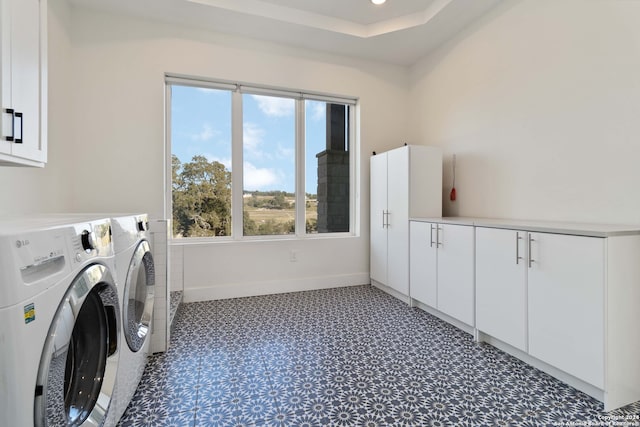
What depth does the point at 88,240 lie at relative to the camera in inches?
41.1

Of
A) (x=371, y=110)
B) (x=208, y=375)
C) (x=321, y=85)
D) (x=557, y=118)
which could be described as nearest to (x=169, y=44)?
(x=321, y=85)

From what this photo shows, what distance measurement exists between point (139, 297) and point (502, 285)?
2402mm

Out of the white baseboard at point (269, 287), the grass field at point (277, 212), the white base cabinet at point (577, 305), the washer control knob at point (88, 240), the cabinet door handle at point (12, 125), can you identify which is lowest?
the white baseboard at point (269, 287)

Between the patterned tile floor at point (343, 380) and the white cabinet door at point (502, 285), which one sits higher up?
the white cabinet door at point (502, 285)

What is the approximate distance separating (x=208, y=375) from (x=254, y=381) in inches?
12.1

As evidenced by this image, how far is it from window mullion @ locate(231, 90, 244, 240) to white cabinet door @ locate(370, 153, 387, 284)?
1.61 metres

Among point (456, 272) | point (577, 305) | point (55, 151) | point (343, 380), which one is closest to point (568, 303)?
point (577, 305)

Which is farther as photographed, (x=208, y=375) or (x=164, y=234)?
(x=164, y=234)

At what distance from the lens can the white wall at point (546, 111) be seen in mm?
1972

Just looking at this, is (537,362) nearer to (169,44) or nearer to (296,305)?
(296,305)

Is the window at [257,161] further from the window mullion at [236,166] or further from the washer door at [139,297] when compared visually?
the washer door at [139,297]

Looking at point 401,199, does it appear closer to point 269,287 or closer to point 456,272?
point 456,272

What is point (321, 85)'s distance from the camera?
3.64 meters

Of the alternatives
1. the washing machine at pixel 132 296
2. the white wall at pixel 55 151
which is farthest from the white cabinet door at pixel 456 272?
the white wall at pixel 55 151
